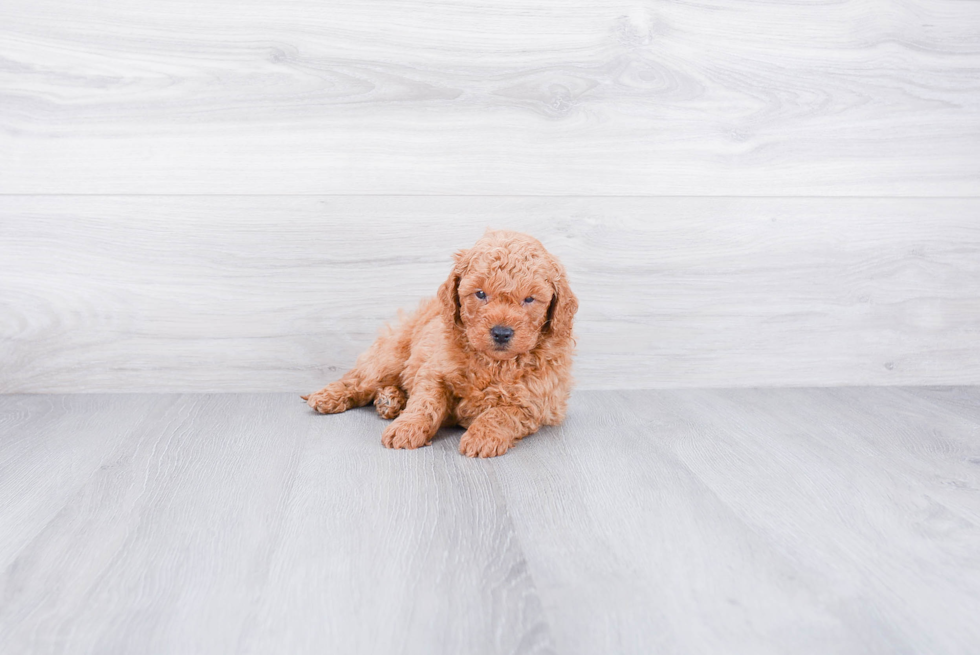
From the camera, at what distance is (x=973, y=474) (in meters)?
1.40

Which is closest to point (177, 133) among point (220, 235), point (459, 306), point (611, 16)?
point (220, 235)

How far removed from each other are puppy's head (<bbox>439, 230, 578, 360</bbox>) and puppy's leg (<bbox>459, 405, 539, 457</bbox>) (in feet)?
0.40

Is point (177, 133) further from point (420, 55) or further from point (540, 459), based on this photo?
point (540, 459)

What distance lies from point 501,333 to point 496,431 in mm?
202

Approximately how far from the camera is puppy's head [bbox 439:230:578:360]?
1.46 meters

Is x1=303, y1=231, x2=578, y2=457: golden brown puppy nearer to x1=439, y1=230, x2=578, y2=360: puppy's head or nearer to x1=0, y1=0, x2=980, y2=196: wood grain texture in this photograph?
x1=439, y1=230, x2=578, y2=360: puppy's head

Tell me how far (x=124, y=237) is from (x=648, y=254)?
141 cm

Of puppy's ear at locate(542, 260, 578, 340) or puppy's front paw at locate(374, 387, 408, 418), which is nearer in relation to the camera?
puppy's ear at locate(542, 260, 578, 340)

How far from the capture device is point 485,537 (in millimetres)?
1077

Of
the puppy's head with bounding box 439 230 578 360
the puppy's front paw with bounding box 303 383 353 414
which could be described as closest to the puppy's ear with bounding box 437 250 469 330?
the puppy's head with bounding box 439 230 578 360

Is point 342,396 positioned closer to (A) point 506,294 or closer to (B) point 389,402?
(B) point 389,402

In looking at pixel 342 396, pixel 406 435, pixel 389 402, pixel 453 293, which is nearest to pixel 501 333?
pixel 453 293

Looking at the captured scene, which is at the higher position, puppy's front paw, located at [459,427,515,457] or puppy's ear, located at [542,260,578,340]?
puppy's ear, located at [542,260,578,340]

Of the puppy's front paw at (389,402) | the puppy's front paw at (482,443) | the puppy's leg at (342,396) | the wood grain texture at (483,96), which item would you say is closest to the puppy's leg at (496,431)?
the puppy's front paw at (482,443)
